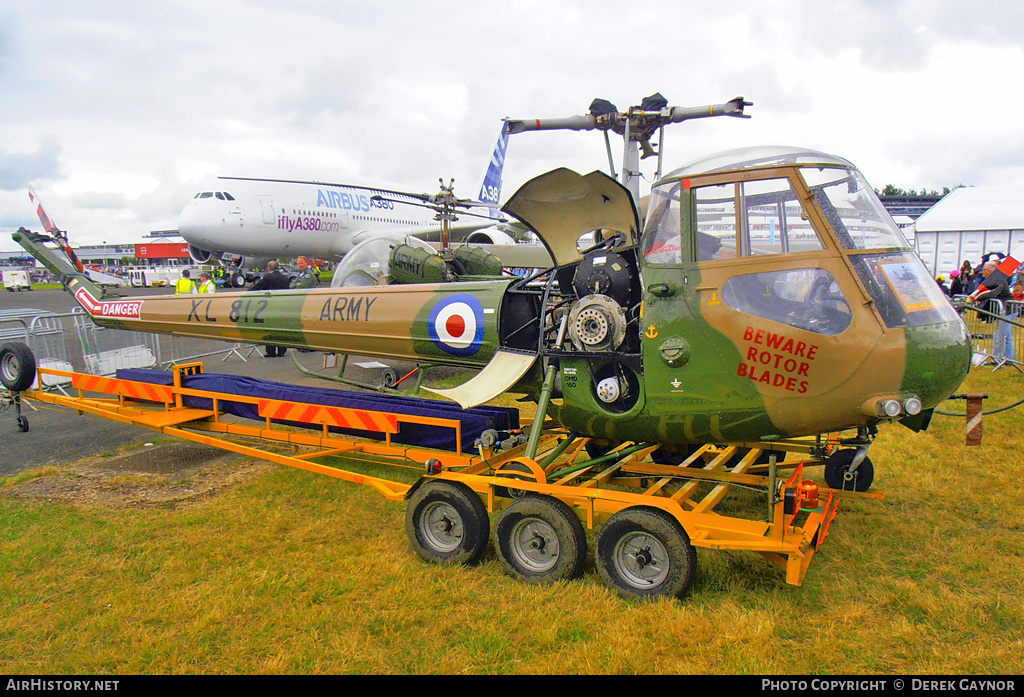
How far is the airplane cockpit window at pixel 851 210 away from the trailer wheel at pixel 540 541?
7.67ft

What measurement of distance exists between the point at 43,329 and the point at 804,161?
10162 millimetres

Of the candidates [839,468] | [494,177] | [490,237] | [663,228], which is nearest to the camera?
[663,228]

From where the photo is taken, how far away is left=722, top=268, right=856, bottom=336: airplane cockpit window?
3.42m

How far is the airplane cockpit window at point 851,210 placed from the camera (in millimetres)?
3557

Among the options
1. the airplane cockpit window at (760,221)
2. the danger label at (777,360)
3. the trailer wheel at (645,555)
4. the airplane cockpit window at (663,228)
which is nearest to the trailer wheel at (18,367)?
the trailer wheel at (645,555)

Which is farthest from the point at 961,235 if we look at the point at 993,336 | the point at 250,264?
the point at 250,264

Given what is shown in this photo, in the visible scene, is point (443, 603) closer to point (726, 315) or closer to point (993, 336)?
point (726, 315)

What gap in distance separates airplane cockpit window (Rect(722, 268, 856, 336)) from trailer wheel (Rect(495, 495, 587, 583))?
167 centimetres

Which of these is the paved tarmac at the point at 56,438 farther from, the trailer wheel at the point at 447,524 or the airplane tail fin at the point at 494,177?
the airplane tail fin at the point at 494,177

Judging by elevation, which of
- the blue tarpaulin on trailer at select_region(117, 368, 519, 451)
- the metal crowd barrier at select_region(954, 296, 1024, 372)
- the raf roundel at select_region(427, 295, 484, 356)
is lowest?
the metal crowd barrier at select_region(954, 296, 1024, 372)

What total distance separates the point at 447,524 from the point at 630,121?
29.8 feet

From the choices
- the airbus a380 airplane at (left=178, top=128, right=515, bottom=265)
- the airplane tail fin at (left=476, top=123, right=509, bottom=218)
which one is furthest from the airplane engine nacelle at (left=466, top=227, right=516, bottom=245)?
the airplane tail fin at (left=476, top=123, right=509, bottom=218)

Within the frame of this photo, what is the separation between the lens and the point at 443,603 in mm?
3744

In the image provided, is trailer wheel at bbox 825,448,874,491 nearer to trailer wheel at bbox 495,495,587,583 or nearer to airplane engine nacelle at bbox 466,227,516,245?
trailer wheel at bbox 495,495,587,583
